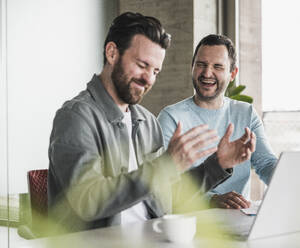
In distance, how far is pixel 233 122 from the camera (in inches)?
97.1

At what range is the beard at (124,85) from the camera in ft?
5.69

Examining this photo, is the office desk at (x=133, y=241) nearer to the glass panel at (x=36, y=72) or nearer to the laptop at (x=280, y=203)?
the laptop at (x=280, y=203)

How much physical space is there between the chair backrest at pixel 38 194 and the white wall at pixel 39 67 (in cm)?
142

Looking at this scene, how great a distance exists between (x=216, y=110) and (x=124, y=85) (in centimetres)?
88

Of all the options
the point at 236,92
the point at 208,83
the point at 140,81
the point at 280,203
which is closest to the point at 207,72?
the point at 208,83

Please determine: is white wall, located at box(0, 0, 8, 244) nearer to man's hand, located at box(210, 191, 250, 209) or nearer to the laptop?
man's hand, located at box(210, 191, 250, 209)

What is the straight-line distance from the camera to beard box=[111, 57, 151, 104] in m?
1.73

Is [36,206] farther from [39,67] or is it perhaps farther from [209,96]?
[39,67]

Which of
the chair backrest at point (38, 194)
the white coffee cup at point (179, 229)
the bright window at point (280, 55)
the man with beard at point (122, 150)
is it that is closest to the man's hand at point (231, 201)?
the man with beard at point (122, 150)

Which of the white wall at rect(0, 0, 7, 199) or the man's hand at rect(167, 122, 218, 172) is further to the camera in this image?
the white wall at rect(0, 0, 7, 199)

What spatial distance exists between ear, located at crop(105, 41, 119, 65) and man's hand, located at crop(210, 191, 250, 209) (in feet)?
2.12

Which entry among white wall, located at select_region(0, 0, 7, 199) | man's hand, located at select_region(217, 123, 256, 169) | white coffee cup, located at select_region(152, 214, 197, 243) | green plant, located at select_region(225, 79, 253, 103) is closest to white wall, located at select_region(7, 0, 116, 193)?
white wall, located at select_region(0, 0, 7, 199)

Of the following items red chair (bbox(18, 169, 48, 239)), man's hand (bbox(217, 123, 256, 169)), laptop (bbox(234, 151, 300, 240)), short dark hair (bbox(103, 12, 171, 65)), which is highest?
short dark hair (bbox(103, 12, 171, 65))

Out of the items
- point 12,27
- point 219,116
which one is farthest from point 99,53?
point 219,116
